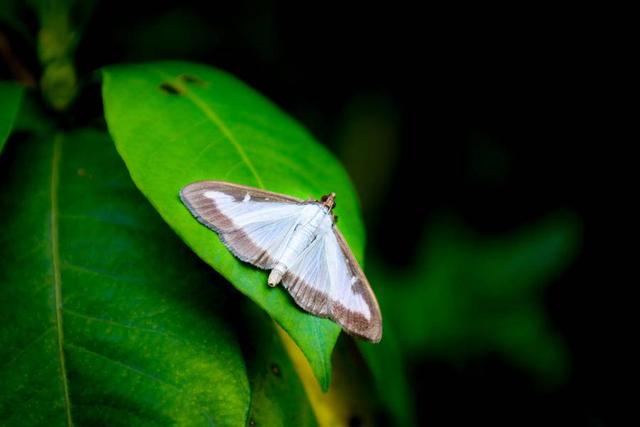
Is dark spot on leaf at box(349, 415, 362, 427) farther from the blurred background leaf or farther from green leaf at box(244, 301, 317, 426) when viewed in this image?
the blurred background leaf

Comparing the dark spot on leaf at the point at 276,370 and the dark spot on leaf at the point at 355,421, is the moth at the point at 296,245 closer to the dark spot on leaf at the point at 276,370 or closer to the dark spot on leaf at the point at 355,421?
the dark spot on leaf at the point at 276,370

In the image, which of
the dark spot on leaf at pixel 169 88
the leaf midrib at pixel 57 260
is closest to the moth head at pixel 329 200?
the dark spot on leaf at pixel 169 88

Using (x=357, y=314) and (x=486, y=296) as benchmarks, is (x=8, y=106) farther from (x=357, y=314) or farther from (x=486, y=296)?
(x=486, y=296)

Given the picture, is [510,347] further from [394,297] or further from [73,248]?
[73,248]

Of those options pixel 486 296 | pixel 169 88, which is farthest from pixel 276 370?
pixel 486 296

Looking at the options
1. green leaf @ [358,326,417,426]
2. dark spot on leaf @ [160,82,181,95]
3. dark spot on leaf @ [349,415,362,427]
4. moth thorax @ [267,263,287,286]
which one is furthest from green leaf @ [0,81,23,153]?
dark spot on leaf @ [349,415,362,427]

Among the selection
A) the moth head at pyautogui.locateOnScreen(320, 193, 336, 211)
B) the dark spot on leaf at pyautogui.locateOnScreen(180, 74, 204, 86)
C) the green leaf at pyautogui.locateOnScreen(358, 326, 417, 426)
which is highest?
the dark spot on leaf at pyautogui.locateOnScreen(180, 74, 204, 86)
